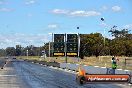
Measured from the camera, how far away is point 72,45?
70125 millimetres

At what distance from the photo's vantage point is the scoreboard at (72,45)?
2746 inches

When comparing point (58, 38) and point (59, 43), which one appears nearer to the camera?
point (59, 43)

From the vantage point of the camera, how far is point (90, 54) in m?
143

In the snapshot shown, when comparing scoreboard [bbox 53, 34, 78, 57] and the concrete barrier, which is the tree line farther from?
the concrete barrier

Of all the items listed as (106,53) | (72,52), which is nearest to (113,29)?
(106,53)

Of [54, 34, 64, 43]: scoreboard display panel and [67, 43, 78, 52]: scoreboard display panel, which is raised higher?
[54, 34, 64, 43]: scoreboard display panel

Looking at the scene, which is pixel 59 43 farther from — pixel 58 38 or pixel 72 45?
pixel 72 45

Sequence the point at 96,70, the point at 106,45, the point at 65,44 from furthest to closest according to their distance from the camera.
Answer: the point at 106,45, the point at 65,44, the point at 96,70

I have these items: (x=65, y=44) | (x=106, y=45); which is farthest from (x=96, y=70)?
(x=106, y=45)

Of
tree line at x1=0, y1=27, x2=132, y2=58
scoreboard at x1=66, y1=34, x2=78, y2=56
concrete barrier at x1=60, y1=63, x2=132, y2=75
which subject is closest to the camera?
concrete barrier at x1=60, y1=63, x2=132, y2=75

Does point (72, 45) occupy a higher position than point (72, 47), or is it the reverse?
point (72, 45)

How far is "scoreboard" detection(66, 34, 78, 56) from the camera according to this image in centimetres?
6975

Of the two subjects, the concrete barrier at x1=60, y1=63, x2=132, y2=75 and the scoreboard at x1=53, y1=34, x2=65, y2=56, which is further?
the scoreboard at x1=53, y1=34, x2=65, y2=56

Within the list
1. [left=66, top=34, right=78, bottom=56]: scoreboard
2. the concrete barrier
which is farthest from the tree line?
the concrete barrier
